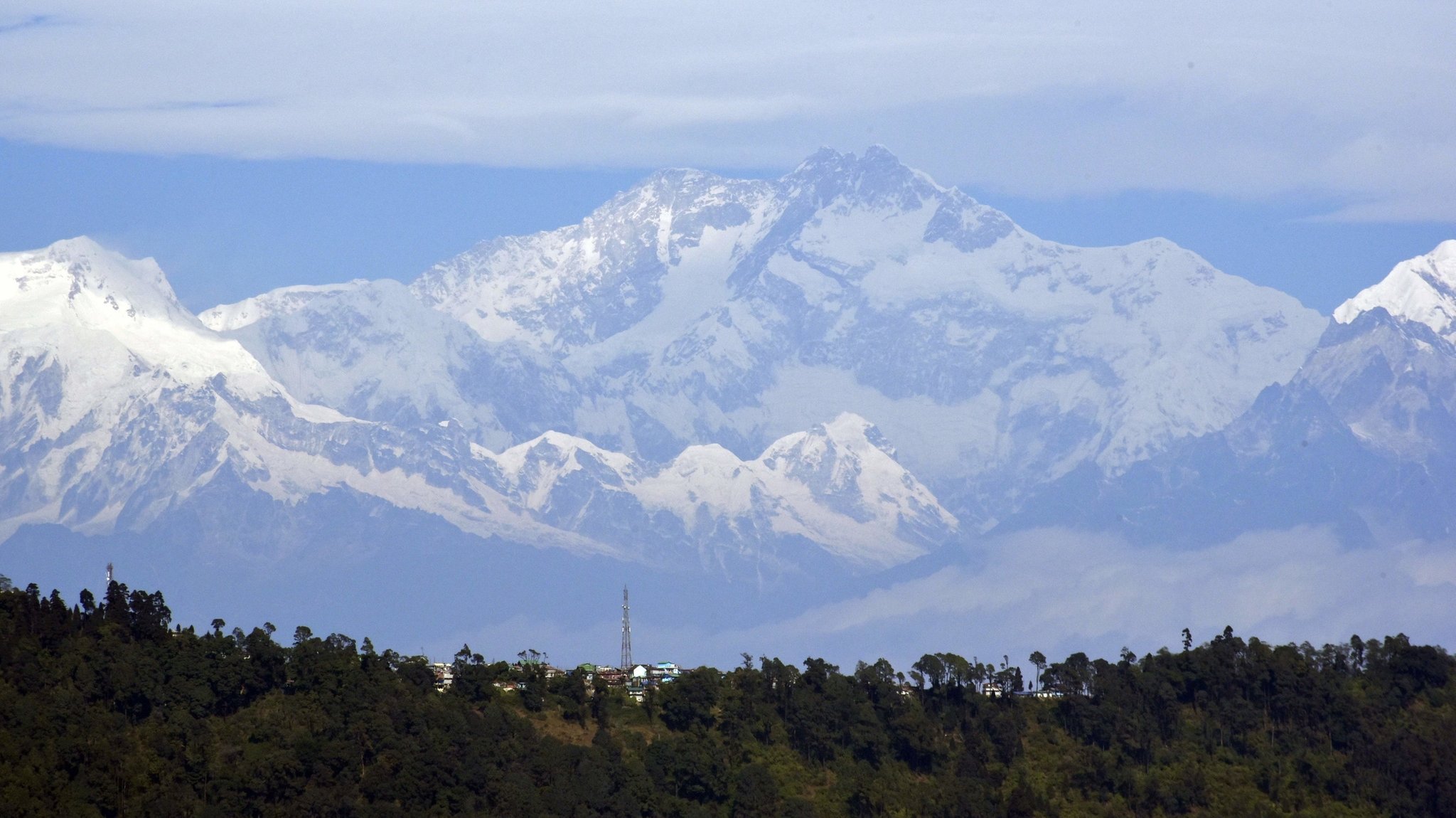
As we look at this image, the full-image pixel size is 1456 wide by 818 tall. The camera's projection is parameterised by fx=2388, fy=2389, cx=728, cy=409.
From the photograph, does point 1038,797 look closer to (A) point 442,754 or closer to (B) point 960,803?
(B) point 960,803

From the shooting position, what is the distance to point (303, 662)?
196m

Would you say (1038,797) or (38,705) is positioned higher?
(38,705)

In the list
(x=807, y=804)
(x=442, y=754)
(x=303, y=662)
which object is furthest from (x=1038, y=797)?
(x=303, y=662)

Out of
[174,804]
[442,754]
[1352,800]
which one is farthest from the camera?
[1352,800]

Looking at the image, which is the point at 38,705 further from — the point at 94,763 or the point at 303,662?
the point at 303,662

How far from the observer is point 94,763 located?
169875mm

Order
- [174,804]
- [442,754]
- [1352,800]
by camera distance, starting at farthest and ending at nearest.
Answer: [1352,800] → [442,754] → [174,804]

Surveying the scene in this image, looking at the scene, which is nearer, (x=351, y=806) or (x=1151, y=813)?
(x=351, y=806)

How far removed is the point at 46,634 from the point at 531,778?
4486 centimetres

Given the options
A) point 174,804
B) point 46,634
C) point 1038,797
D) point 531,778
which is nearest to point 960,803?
point 1038,797

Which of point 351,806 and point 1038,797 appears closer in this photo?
point 351,806

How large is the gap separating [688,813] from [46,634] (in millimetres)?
56329

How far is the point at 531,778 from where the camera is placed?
182 metres

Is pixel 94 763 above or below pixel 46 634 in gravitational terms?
below
